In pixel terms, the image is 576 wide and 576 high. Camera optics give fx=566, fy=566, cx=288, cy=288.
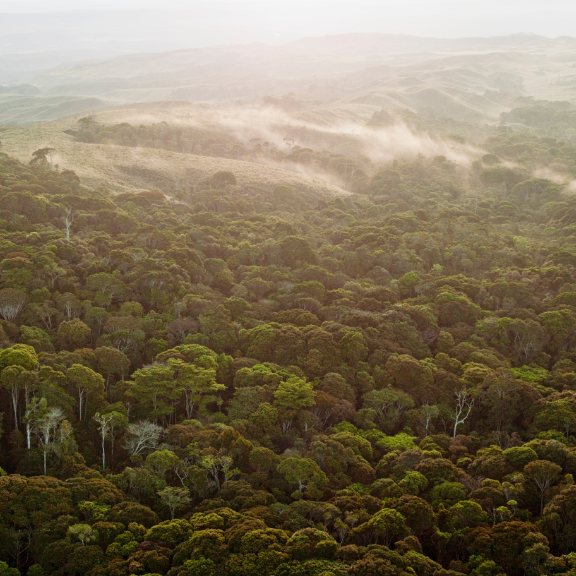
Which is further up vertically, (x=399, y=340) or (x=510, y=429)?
(x=399, y=340)

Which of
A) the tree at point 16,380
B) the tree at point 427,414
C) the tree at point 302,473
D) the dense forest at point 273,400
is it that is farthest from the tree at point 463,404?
the tree at point 16,380

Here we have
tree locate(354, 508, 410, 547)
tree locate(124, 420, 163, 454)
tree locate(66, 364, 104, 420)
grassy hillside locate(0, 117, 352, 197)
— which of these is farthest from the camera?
grassy hillside locate(0, 117, 352, 197)

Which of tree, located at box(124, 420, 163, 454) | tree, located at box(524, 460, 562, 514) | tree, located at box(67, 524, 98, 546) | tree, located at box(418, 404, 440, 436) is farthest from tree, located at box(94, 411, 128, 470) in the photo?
tree, located at box(524, 460, 562, 514)

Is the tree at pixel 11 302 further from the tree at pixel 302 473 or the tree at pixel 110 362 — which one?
the tree at pixel 302 473

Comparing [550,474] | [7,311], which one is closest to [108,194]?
[7,311]

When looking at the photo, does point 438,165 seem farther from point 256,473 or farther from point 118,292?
point 256,473

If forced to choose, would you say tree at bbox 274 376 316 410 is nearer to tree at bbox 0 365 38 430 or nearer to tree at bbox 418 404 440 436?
tree at bbox 418 404 440 436
